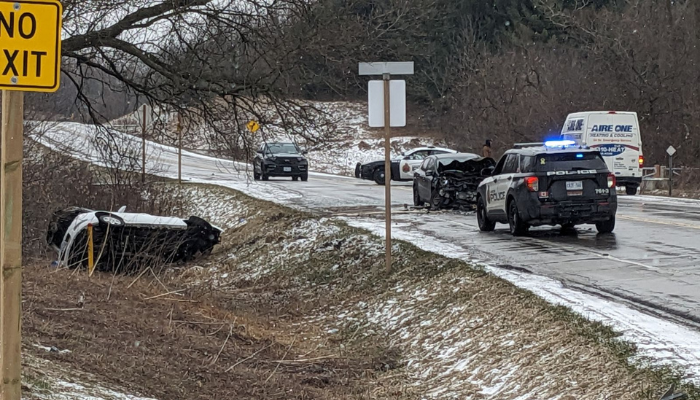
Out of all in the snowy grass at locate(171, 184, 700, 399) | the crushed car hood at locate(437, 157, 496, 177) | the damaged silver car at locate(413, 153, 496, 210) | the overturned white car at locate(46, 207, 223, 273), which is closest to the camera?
the snowy grass at locate(171, 184, 700, 399)

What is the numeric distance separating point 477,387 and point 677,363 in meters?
1.99

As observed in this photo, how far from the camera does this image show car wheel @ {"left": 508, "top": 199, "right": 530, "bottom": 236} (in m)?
16.3

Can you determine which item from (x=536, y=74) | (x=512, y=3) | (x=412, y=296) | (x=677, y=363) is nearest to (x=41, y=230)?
(x=412, y=296)

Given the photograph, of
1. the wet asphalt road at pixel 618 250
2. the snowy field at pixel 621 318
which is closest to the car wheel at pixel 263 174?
the wet asphalt road at pixel 618 250

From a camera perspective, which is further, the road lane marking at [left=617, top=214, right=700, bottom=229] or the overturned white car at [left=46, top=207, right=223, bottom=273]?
the road lane marking at [left=617, top=214, right=700, bottom=229]

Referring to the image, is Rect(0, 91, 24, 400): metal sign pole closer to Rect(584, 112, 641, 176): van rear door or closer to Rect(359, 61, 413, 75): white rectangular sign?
Rect(359, 61, 413, 75): white rectangular sign

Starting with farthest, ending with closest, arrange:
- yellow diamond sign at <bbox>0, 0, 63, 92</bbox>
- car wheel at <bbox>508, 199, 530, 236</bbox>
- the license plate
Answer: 1. car wheel at <bbox>508, 199, 530, 236</bbox>
2. the license plate
3. yellow diamond sign at <bbox>0, 0, 63, 92</bbox>

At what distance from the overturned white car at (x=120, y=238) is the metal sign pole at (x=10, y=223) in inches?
403

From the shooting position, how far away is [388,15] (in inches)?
623

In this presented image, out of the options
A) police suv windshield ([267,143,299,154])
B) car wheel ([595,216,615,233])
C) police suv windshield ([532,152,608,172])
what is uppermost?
police suv windshield ([267,143,299,154])

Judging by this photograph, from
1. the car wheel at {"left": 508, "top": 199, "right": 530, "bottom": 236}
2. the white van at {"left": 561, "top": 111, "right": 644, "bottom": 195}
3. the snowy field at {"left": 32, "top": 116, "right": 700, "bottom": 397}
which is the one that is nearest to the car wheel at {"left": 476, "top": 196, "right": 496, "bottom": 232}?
the car wheel at {"left": 508, "top": 199, "right": 530, "bottom": 236}

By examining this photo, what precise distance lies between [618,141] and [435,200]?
29.9ft

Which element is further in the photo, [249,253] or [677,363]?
[249,253]

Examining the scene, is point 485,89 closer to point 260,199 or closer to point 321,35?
point 260,199
